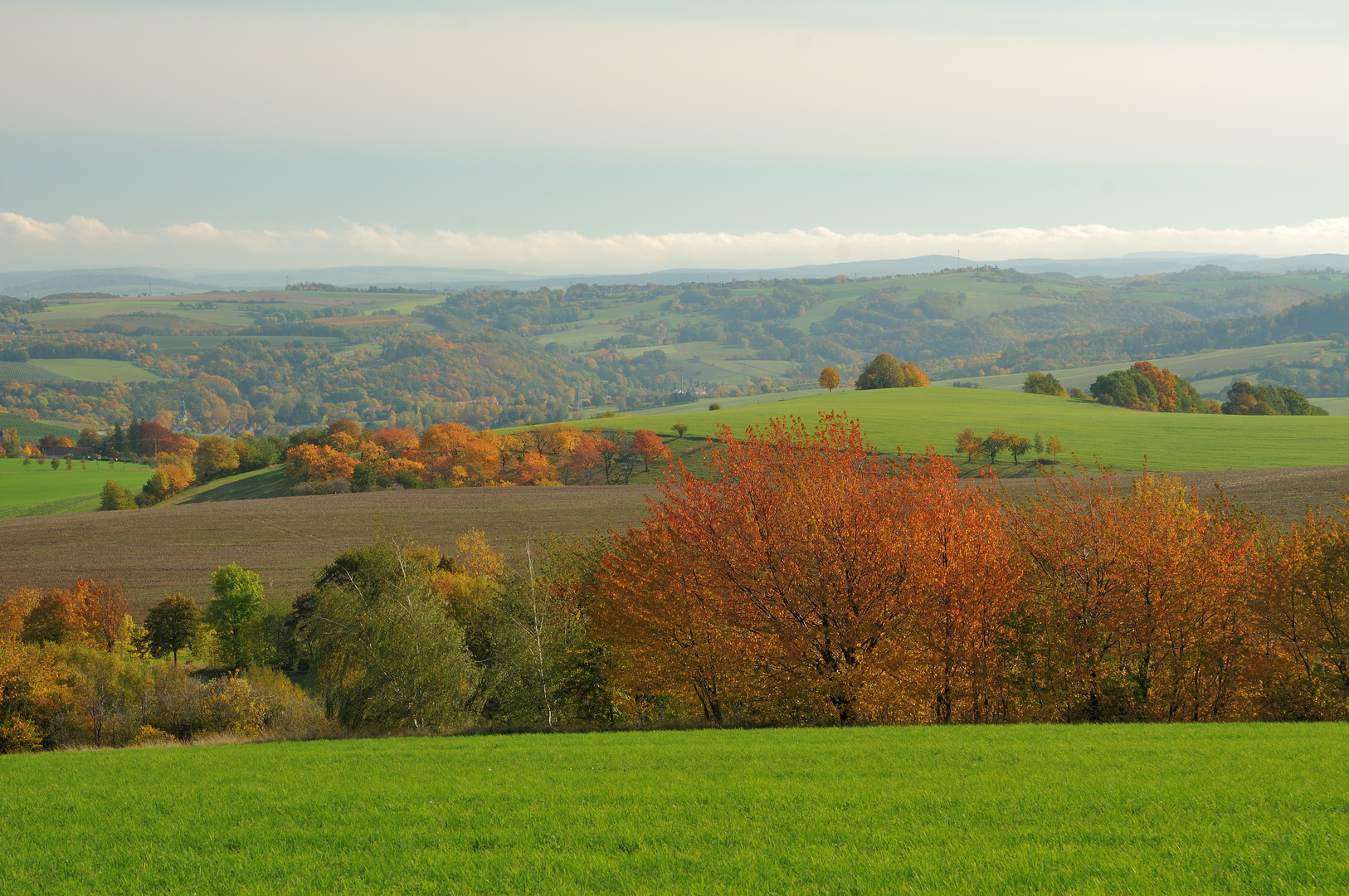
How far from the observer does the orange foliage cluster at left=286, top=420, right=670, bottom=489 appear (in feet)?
372

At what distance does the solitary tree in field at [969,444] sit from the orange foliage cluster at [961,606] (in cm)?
7578

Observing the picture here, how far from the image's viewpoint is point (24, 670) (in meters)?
41.0

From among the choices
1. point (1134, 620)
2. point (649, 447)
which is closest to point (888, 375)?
point (649, 447)

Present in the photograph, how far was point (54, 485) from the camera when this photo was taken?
13088 cm

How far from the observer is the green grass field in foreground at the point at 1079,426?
323ft

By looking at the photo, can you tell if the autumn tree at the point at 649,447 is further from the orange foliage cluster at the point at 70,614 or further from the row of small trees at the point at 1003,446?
the orange foliage cluster at the point at 70,614

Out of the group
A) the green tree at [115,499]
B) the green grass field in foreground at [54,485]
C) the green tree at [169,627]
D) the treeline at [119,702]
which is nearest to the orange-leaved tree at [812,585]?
the treeline at [119,702]

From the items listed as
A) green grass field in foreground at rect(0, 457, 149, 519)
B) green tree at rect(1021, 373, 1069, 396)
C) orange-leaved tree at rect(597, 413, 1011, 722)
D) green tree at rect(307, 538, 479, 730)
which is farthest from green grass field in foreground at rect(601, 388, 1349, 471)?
green tree at rect(307, 538, 479, 730)

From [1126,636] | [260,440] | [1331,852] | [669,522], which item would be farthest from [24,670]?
[260,440]

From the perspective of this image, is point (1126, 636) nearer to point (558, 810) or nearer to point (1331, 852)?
point (1331, 852)

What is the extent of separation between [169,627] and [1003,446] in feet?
281

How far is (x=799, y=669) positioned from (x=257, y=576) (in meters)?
50.1

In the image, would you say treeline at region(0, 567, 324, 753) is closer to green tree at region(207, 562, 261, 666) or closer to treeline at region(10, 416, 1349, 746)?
green tree at region(207, 562, 261, 666)

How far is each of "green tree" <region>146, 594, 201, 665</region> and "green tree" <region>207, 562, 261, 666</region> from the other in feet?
4.26
